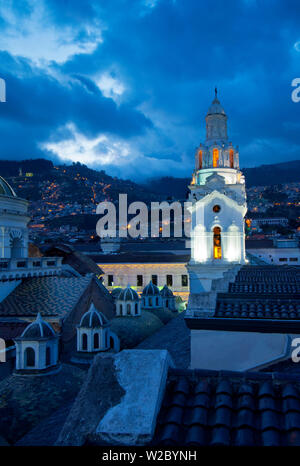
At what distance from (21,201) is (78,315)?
26.3 ft

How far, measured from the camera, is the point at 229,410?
429 centimetres

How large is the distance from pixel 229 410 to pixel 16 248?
870 inches

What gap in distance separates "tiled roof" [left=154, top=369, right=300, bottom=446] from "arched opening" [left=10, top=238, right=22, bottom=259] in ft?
68.9

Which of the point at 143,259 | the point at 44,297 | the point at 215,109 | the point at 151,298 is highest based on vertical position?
the point at 215,109

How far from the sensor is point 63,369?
15.5 meters

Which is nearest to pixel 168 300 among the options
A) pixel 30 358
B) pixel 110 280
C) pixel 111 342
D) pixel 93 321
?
pixel 111 342

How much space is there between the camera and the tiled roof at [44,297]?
1969cm

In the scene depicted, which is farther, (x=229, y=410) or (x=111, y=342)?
Answer: (x=111, y=342)

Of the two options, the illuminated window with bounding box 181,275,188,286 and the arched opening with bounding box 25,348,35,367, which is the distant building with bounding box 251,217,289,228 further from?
the arched opening with bounding box 25,348,35,367

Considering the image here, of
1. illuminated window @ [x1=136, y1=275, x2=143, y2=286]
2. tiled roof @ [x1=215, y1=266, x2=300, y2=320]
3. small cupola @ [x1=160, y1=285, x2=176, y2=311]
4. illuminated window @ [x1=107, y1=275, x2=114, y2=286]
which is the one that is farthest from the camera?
illuminated window @ [x1=107, y1=275, x2=114, y2=286]

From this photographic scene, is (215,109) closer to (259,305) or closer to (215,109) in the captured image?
(215,109)

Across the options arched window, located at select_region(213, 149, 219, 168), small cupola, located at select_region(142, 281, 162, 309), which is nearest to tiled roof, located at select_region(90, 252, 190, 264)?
small cupola, located at select_region(142, 281, 162, 309)

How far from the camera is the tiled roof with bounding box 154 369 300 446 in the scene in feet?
12.6
